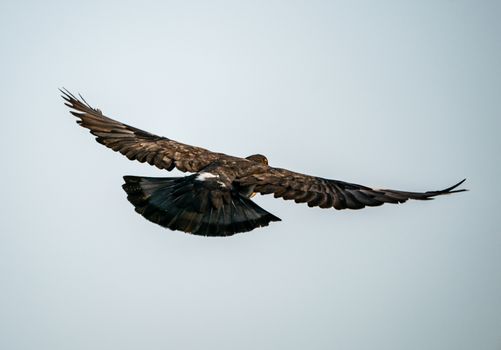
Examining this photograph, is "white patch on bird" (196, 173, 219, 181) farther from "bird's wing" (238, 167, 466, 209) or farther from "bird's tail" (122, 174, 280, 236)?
"bird's wing" (238, 167, 466, 209)

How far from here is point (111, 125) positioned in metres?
14.7

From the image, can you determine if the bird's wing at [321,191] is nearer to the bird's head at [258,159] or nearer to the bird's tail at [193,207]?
the bird's tail at [193,207]

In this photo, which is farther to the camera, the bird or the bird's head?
the bird's head

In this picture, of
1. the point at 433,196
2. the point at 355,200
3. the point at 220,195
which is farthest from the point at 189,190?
the point at 433,196

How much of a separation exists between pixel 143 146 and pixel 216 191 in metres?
2.08

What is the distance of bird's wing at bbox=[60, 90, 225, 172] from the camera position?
540 inches

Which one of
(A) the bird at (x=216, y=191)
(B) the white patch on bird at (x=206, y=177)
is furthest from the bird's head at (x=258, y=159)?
(B) the white patch on bird at (x=206, y=177)

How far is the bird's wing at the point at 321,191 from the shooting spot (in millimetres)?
12609

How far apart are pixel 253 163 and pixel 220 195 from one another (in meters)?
1.25

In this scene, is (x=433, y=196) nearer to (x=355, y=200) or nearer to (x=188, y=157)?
(x=355, y=200)

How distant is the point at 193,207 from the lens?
40.0 ft

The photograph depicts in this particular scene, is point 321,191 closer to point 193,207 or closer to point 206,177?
point 206,177

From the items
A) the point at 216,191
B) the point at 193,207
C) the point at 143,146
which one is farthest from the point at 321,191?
the point at 143,146

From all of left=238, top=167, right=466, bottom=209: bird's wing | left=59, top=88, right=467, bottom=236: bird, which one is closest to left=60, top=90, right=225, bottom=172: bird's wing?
left=59, top=88, right=467, bottom=236: bird
